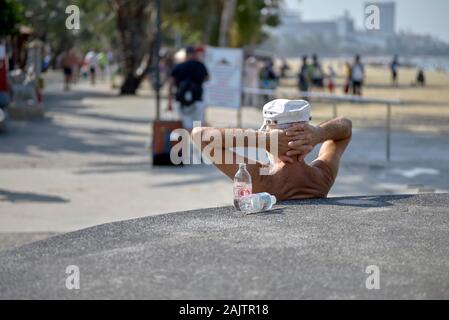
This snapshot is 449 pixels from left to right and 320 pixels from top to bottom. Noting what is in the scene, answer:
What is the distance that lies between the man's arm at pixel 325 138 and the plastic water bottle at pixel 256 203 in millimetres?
581

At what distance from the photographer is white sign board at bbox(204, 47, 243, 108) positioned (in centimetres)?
2050

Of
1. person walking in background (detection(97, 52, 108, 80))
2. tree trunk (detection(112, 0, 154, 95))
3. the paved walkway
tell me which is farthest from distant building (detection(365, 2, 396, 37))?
person walking in background (detection(97, 52, 108, 80))

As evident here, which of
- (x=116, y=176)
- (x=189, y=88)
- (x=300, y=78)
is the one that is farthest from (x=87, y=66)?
(x=116, y=176)

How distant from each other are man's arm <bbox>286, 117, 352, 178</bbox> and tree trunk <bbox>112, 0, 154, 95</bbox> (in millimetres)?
34896

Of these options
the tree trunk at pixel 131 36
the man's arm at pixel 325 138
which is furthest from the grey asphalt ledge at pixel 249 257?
the tree trunk at pixel 131 36

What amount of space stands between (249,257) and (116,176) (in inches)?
401

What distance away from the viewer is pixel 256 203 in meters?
4.47

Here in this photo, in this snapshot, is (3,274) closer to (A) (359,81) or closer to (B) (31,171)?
(B) (31,171)

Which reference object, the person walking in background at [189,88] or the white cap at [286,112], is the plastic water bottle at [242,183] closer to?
the white cap at [286,112]

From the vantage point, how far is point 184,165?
14547 mm

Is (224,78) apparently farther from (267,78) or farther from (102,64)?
(102,64)

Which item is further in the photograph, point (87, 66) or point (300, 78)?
point (87, 66)

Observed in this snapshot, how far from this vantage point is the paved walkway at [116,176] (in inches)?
407

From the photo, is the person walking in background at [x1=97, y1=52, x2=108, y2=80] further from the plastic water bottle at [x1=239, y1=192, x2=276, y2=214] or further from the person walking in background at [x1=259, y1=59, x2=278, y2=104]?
the plastic water bottle at [x1=239, y1=192, x2=276, y2=214]
